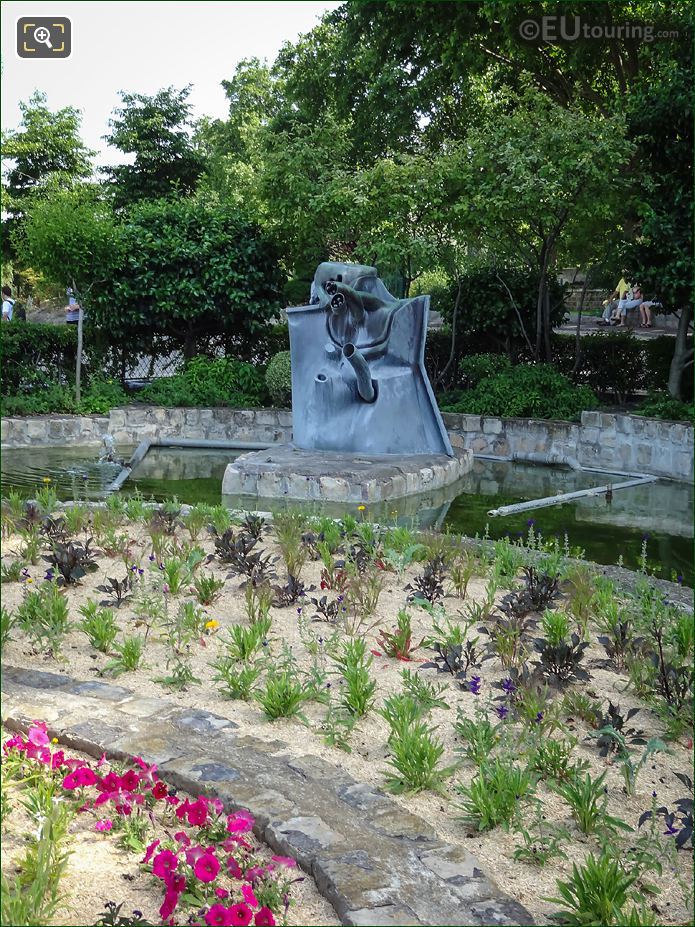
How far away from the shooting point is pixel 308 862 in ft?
9.05

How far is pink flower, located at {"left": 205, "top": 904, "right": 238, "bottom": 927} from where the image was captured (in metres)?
2.31

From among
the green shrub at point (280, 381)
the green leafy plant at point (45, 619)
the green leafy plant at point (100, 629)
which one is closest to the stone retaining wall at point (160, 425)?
the green shrub at point (280, 381)

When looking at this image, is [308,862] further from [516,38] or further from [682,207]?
[516,38]

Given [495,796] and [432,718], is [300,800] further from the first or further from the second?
[432,718]

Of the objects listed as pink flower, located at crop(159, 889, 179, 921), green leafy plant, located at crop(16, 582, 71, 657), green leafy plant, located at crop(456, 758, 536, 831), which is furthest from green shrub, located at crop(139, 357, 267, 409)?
pink flower, located at crop(159, 889, 179, 921)

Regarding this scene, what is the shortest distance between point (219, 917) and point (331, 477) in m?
7.48

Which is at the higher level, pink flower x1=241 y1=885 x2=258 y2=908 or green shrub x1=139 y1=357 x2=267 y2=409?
green shrub x1=139 y1=357 x2=267 y2=409

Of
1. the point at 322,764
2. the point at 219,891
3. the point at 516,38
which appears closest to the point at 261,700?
the point at 322,764

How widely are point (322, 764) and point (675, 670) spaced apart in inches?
63.9

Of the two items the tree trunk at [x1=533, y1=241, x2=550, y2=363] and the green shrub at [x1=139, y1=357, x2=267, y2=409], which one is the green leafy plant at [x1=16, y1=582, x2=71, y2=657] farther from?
the tree trunk at [x1=533, y1=241, x2=550, y2=363]

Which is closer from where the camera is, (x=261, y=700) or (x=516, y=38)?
(x=261, y=700)

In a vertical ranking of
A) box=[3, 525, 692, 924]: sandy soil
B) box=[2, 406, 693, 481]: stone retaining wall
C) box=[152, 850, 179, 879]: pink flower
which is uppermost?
box=[2, 406, 693, 481]: stone retaining wall

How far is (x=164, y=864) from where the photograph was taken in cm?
252

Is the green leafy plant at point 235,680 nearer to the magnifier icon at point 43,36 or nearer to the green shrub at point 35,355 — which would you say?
the magnifier icon at point 43,36
